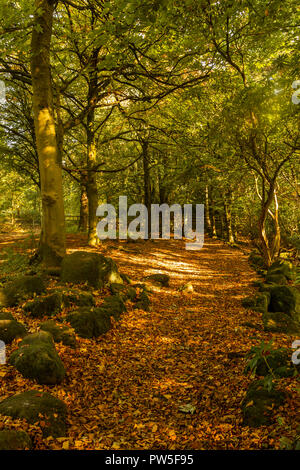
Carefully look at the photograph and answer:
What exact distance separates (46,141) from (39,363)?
20.0ft

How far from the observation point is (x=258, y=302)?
332 inches

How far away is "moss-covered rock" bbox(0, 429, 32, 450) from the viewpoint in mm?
2646

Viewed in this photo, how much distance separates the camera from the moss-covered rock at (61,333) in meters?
5.18

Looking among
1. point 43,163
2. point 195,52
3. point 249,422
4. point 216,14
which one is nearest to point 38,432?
point 249,422

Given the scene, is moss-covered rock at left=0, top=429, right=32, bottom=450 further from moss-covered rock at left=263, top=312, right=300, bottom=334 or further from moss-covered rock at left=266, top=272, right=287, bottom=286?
moss-covered rock at left=266, top=272, right=287, bottom=286

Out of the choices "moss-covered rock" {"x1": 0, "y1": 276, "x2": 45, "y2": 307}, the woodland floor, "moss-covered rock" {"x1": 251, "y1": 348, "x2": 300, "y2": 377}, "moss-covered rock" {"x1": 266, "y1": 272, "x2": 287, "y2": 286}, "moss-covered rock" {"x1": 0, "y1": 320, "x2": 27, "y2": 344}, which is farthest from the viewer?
"moss-covered rock" {"x1": 266, "y1": 272, "x2": 287, "y2": 286}

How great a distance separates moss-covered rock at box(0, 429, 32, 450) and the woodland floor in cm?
18

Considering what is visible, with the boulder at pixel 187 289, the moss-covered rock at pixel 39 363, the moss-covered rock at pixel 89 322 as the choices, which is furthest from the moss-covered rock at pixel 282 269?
the moss-covered rock at pixel 39 363

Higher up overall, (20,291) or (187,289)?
(20,291)

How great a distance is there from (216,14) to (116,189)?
1518 cm

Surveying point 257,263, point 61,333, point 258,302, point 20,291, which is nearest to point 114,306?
point 61,333

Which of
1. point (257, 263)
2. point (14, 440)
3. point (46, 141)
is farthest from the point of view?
point (257, 263)
